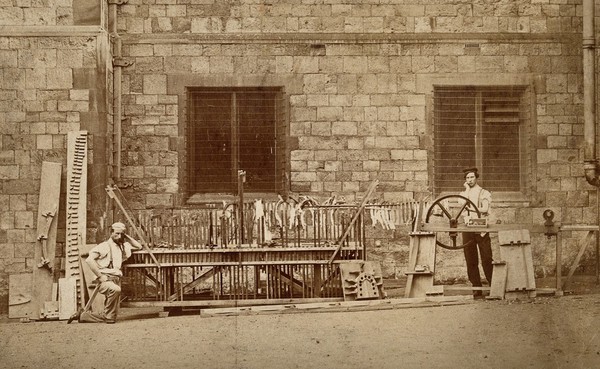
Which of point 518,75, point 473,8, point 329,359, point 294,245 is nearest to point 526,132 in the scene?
point 518,75

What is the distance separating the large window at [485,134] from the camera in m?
15.5

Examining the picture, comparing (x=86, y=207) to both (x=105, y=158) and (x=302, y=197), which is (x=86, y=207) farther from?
(x=302, y=197)

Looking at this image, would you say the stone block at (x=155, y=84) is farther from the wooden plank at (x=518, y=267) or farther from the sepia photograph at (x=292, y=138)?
the wooden plank at (x=518, y=267)

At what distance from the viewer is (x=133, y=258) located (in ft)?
41.4

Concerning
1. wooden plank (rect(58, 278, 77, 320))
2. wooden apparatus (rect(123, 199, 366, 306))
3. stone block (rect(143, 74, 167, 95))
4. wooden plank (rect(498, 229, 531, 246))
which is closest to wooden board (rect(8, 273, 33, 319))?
wooden plank (rect(58, 278, 77, 320))

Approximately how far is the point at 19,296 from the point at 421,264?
5698mm

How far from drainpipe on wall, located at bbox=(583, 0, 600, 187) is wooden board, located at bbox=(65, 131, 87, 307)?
25.7ft

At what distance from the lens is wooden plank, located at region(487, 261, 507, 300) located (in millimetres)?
12391

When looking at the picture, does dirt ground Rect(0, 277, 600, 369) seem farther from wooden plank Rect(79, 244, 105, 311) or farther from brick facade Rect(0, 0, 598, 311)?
brick facade Rect(0, 0, 598, 311)

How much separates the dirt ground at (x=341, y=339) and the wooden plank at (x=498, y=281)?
22 centimetres

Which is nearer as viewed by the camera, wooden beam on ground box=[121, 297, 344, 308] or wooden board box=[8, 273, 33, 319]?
wooden beam on ground box=[121, 297, 344, 308]

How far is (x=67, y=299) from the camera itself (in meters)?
13.2

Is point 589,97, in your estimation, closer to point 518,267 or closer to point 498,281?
point 518,267

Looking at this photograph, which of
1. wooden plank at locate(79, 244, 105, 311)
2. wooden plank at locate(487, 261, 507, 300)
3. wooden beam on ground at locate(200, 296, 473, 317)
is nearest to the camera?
wooden beam on ground at locate(200, 296, 473, 317)
